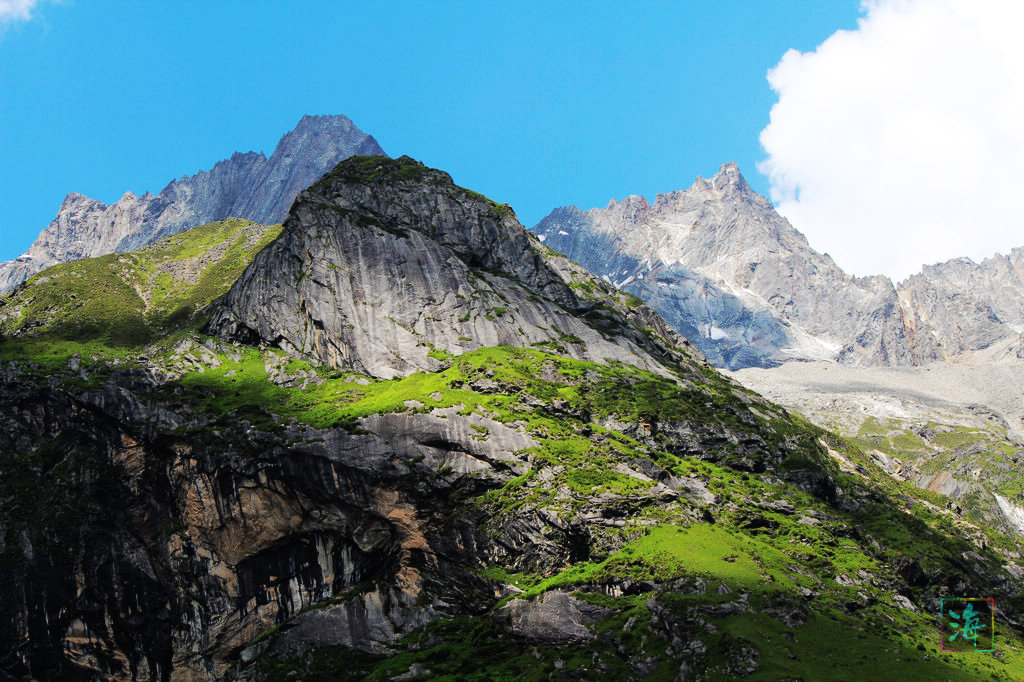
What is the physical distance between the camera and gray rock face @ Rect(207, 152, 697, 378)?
135 meters

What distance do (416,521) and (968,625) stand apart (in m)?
63.7

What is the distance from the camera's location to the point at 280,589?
307 ft

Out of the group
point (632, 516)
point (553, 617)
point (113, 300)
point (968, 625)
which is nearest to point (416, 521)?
point (553, 617)

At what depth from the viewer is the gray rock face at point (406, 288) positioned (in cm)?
13512

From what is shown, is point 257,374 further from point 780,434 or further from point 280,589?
point 780,434

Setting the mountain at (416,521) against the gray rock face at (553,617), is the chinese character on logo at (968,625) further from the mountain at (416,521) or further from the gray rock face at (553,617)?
the gray rock face at (553,617)

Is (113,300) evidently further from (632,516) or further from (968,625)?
(968,625)

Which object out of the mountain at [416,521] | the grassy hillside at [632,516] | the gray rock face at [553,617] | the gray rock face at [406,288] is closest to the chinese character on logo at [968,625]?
the grassy hillside at [632,516]

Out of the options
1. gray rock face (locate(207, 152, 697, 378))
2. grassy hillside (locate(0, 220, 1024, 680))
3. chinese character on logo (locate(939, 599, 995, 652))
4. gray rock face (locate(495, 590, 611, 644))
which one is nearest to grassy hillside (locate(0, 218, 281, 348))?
grassy hillside (locate(0, 220, 1024, 680))

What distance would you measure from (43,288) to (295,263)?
69742 mm

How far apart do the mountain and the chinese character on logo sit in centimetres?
181

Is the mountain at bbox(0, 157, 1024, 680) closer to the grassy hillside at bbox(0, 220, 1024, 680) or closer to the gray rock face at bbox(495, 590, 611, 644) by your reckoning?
the gray rock face at bbox(495, 590, 611, 644)

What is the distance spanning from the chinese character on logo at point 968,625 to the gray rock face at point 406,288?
7185 centimetres

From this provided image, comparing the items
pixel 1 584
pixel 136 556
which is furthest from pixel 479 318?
pixel 1 584
